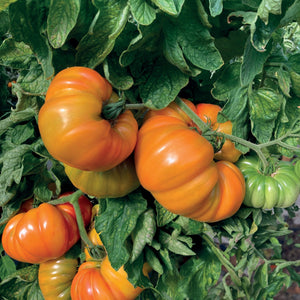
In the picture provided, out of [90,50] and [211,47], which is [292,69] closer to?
[211,47]

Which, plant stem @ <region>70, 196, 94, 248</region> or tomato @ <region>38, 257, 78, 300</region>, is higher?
plant stem @ <region>70, 196, 94, 248</region>

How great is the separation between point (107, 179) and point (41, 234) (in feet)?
0.74

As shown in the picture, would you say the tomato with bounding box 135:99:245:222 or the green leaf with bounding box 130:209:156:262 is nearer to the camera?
the tomato with bounding box 135:99:245:222

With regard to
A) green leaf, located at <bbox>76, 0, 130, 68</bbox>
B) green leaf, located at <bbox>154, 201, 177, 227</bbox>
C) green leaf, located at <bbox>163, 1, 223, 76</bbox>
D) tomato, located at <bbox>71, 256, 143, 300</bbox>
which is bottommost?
tomato, located at <bbox>71, 256, 143, 300</bbox>

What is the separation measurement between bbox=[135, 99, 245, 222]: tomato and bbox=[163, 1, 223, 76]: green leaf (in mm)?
96

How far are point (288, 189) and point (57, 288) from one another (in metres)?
0.54

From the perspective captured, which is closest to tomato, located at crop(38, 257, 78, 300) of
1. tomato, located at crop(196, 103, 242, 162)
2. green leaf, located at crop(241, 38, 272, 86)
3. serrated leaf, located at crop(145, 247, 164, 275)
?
serrated leaf, located at crop(145, 247, 164, 275)

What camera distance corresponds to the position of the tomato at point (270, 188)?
1.82ft

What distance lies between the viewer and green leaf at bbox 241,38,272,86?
0.46 meters

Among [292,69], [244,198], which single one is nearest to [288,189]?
[244,198]

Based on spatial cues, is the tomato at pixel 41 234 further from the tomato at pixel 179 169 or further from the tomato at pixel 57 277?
the tomato at pixel 179 169

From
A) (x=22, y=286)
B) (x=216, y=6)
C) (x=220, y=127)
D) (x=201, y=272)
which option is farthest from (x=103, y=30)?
(x=22, y=286)

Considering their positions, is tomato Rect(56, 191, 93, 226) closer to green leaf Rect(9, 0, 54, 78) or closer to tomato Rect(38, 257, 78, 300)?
tomato Rect(38, 257, 78, 300)

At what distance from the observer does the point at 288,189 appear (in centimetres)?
56
